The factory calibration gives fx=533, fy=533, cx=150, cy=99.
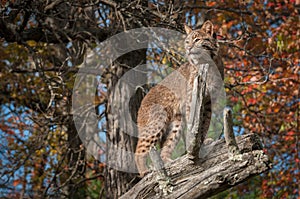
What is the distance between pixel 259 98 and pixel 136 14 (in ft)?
13.4

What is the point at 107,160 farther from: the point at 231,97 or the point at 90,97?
the point at 231,97

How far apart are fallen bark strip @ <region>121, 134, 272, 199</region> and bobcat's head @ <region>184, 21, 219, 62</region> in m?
1.85

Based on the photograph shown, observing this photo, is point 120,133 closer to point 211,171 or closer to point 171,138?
point 171,138

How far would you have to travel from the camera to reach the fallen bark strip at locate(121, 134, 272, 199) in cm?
351

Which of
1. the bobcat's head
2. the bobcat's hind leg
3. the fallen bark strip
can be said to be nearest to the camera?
the fallen bark strip

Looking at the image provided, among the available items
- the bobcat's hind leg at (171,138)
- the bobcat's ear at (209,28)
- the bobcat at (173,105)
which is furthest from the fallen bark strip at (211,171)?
the bobcat's ear at (209,28)

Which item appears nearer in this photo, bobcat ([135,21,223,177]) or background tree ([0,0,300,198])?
bobcat ([135,21,223,177])

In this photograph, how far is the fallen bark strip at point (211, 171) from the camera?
3.51 m

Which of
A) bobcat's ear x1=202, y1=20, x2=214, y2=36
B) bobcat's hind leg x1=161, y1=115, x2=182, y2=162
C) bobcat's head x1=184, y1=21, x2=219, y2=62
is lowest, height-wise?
bobcat's hind leg x1=161, y1=115, x2=182, y2=162

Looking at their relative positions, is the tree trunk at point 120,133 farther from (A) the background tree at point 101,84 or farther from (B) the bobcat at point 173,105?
(B) the bobcat at point 173,105

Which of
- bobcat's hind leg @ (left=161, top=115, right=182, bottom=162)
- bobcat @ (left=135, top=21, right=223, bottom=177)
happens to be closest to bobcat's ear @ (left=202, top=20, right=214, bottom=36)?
bobcat @ (left=135, top=21, right=223, bottom=177)

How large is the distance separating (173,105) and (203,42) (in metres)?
0.92

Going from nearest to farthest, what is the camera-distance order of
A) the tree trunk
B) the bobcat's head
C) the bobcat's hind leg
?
1. the bobcat's head
2. the bobcat's hind leg
3. the tree trunk

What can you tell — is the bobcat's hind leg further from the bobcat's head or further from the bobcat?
the bobcat's head
